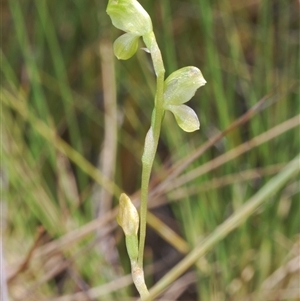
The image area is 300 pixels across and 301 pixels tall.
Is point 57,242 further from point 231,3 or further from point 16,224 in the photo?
point 231,3

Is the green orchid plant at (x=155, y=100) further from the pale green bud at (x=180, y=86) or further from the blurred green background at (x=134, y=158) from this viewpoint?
the blurred green background at (x=134, y=158)

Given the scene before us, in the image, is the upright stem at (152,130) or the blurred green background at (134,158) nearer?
the upright stem at (152,130)

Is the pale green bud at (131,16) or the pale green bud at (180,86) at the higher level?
the pale green bud at (131,16)

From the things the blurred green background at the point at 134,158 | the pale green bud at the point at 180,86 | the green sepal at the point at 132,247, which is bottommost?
the blurred green background at the point at 134,158

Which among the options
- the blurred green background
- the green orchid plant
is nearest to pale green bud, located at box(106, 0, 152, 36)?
the green orchid plant

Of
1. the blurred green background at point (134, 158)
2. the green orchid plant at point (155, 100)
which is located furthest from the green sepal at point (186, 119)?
the blurred green background at point (134, 158)

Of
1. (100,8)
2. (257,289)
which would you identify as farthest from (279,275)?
(100,8)

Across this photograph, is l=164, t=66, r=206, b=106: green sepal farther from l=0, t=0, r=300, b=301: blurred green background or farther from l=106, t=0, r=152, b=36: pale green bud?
l=0, t=0, r=300, b=301: blurred green background
